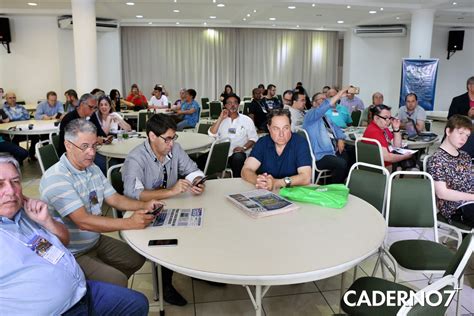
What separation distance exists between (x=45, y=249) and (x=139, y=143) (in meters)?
3.09

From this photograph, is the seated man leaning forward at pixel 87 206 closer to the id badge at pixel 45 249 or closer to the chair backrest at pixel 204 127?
the id badge at pixel 45 249

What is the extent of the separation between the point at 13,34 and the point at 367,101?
37.4 ft

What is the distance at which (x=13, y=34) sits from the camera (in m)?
10.8

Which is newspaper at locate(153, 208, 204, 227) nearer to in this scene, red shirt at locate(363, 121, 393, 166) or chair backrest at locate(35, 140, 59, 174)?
chair backrest at locate(35, 140, 59, 174)

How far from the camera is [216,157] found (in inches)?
163

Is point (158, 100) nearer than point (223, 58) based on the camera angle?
Yes

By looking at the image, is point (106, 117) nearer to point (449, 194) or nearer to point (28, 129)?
point (28, 129)

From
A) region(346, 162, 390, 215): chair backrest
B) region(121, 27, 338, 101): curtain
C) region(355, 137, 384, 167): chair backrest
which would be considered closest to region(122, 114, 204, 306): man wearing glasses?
region(346, 162, 390, 215): chair backrest

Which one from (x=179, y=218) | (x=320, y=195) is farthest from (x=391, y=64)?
(x=179, y=218)

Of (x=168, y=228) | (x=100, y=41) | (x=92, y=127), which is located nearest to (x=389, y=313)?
(x=168, y=228)

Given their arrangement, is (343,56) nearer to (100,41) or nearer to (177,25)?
(177,25)

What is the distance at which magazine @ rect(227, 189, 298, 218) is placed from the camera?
87.9 inches

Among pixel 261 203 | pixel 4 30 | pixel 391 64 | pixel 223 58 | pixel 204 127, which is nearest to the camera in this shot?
pixel 261 203

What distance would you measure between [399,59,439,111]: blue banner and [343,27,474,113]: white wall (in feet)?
10.6
